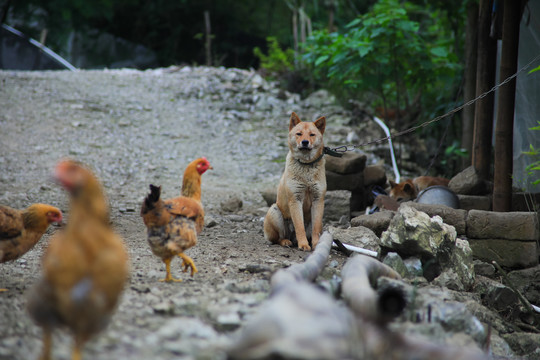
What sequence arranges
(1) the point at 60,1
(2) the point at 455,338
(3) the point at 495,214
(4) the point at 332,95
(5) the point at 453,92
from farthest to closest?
(1) the point at 60,1 < (4) the point at 332,95 < (5) the point at 453,92 < (3) the point at 495,214 < (2) the point at 455,338

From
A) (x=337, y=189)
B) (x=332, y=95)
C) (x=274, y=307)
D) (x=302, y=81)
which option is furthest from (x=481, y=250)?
(x=302, y=81)

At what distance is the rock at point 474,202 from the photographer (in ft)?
23.1

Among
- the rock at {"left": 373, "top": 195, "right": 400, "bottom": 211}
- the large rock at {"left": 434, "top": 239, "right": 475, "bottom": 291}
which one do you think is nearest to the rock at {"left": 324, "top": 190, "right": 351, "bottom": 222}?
the rock at {"left": 373, "top": 195, "right": 400, "bottom": 211}

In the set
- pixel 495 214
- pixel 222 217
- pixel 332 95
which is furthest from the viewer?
pixel 332 95

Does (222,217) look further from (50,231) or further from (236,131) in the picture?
(236,131)

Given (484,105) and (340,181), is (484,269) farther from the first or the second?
(484,105)

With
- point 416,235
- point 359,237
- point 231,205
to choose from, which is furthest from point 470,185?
point 231,205

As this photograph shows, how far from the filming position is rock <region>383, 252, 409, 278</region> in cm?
473

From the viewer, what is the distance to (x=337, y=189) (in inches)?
310

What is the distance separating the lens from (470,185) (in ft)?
23.8

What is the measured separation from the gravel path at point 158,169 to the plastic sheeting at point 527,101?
4.17 meters

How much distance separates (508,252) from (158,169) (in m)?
6.94

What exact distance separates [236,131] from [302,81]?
377 cm

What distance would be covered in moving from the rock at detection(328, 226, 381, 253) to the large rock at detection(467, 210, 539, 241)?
1.15m
